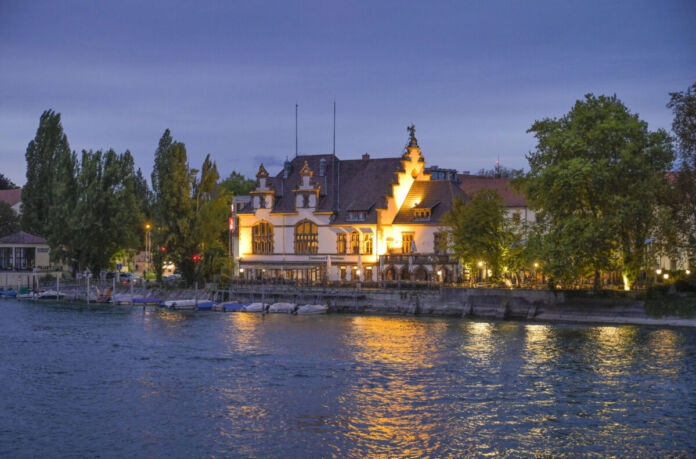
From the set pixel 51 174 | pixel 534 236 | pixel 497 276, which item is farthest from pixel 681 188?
pixel 51 174

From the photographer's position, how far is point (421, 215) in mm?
85250

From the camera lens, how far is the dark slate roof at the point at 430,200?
278ft

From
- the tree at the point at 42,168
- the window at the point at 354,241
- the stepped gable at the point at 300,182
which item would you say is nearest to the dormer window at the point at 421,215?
the window at the point at 354,241

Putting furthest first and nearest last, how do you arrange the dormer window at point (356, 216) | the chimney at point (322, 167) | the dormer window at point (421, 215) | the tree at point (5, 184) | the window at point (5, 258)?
the tree at point (5, 184)
the window at point (5, 258)
the chimney at point (322, 167)
the dormer window at point (356, 216)
the dormer window at point (421, 215)

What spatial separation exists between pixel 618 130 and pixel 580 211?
761cm

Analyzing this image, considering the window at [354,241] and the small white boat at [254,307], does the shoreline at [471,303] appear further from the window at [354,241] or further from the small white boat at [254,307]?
the window at [354,241]

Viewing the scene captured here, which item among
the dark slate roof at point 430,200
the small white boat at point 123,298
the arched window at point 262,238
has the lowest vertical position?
the small white boat at point 123,298

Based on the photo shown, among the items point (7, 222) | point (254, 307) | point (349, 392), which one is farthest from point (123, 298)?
point (349, 392)

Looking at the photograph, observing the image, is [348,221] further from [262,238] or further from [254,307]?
[254,307]

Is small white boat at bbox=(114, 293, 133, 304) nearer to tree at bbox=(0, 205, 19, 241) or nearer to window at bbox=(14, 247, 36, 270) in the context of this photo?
window at bbox=(14, 247, 36, 270)

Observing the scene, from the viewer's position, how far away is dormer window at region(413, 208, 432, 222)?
3339 inches

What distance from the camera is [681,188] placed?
6075 centimetres

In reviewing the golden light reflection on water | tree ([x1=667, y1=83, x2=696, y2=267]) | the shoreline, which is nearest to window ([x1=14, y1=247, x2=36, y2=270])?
the shoreline

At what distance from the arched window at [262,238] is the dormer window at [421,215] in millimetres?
17233
